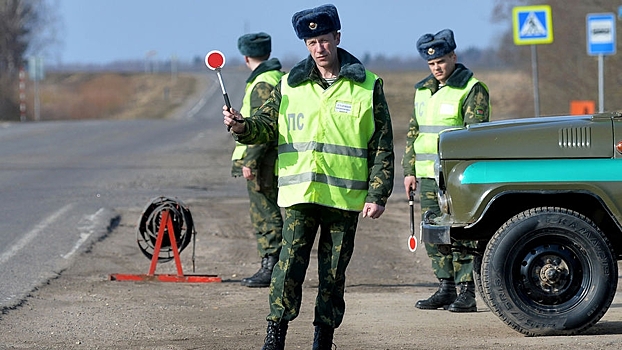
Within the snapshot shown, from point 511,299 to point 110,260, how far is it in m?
4.91

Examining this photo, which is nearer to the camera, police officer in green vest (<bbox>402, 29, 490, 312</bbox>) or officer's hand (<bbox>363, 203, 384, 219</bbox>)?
officer's hand (<bbox>363, 203, 384, 219</bbox>)

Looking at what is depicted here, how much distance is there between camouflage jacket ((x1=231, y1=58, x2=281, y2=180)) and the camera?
9.40 meters

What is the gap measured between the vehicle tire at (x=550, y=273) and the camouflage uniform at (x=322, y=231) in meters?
1.19

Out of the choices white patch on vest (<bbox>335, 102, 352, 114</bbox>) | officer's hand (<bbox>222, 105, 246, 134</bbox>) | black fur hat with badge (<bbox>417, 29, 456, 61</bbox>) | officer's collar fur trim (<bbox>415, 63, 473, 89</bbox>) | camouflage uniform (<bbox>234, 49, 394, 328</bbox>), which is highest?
black fur hat with badge (<bbox>417, 29, 456, 61</bbox>)

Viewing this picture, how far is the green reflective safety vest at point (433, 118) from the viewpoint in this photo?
28.0ft

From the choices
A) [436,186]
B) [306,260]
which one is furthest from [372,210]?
[436,186]

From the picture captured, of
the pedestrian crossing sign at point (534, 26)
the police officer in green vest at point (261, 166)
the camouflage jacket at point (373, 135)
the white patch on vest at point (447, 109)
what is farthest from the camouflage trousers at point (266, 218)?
the pedestrian crossing sign at point (534, 26)

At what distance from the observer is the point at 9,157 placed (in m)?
22.2

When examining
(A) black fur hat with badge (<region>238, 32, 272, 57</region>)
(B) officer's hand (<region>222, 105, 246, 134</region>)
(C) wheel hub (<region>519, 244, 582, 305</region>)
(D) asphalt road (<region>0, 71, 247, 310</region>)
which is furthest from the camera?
(D) asphalt road (<region>0, 71, 247, 310</region>)

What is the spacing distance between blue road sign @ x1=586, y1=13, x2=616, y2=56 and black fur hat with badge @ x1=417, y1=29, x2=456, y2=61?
9.78 metres

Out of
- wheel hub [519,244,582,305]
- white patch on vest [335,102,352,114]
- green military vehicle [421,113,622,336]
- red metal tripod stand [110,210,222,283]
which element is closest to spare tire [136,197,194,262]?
red metal tripod stand [110,210,222,283]

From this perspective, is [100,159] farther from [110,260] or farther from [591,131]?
[591,131]

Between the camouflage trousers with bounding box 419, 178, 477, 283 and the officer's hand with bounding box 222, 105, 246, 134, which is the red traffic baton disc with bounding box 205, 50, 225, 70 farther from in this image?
the camouflage trousers with bounding box 419, 178, 477, 283

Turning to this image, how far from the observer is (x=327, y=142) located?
6.29m
